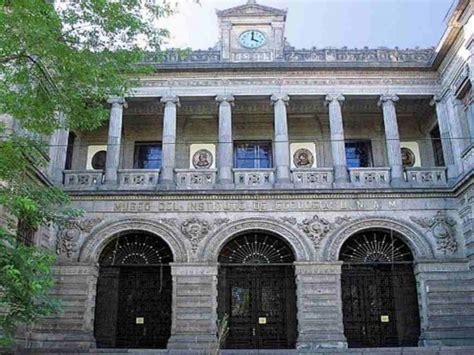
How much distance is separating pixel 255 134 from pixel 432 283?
759 centimetres

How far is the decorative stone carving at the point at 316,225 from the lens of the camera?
15852mm

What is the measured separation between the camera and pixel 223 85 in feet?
57.8

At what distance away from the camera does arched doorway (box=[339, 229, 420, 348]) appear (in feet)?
53.5

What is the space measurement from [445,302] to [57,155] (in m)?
12.2

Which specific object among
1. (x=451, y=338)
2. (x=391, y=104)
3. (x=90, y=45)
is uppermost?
Answer: (x=391, y=104)

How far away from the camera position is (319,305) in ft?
50.0

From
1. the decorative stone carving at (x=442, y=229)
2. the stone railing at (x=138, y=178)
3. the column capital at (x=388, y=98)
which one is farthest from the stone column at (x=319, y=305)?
the column capital at (x=388, y=98)

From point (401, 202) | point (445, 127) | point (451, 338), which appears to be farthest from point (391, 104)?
point (451, 338)

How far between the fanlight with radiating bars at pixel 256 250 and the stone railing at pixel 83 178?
4.44m

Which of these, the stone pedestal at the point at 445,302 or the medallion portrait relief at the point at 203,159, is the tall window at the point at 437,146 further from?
the medallion portrait relief at the point at 203,159

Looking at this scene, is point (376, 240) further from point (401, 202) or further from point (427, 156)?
point (427, 156)

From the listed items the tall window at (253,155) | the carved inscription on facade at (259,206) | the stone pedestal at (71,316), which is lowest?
the stone pedestal at (71,316)

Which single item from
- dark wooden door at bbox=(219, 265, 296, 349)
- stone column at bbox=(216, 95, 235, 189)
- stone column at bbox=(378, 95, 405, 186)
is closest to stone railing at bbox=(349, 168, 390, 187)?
stone column at bbox=(378, 95, 405, 186)

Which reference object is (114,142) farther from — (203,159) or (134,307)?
(134,307)
